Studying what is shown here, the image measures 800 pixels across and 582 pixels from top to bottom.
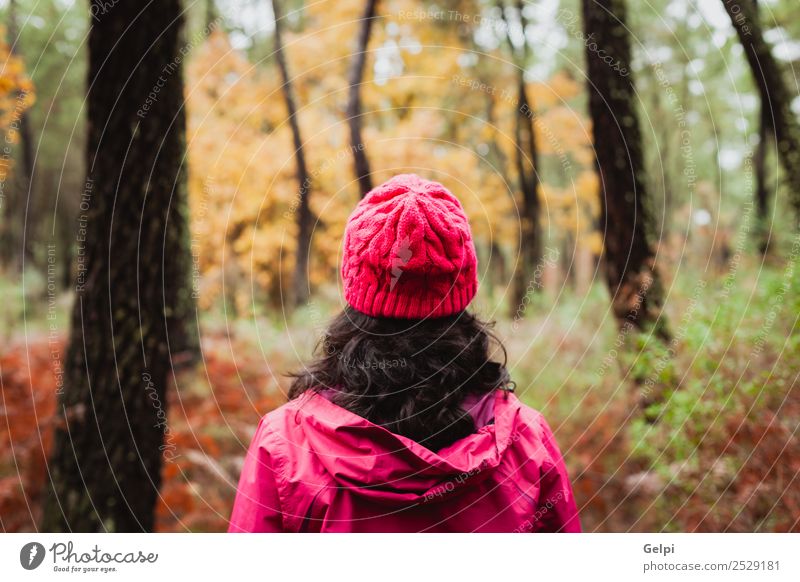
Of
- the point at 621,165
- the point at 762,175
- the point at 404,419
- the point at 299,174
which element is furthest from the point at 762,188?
the point at 404,419

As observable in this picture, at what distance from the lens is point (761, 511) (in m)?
3.05

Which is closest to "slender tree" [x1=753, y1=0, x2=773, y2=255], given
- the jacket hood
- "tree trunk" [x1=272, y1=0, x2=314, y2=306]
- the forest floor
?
the forest floor

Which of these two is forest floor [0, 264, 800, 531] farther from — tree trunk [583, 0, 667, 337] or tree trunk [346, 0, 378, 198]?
tree trunk [346, 0, 378, 198]

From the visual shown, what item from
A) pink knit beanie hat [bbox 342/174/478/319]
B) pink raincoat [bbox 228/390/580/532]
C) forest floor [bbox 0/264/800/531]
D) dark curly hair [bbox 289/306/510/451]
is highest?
pink knit beanie hat [bbox 342/174/478/319]

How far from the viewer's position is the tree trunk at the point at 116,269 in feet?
9.45

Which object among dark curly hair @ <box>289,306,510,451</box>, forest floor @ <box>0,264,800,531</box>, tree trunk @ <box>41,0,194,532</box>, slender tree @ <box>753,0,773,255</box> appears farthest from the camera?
slender tree @ <box>753,0,773,255</box>

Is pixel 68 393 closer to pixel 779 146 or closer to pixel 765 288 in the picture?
pixel 765 288

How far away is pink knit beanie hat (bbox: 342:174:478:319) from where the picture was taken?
1.64 m

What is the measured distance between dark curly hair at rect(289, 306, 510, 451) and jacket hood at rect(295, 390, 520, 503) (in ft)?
0.28

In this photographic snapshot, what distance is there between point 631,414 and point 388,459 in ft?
11.0

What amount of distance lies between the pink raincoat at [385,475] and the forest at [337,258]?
63 centimetres

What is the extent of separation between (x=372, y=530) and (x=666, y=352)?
2.61 metres
